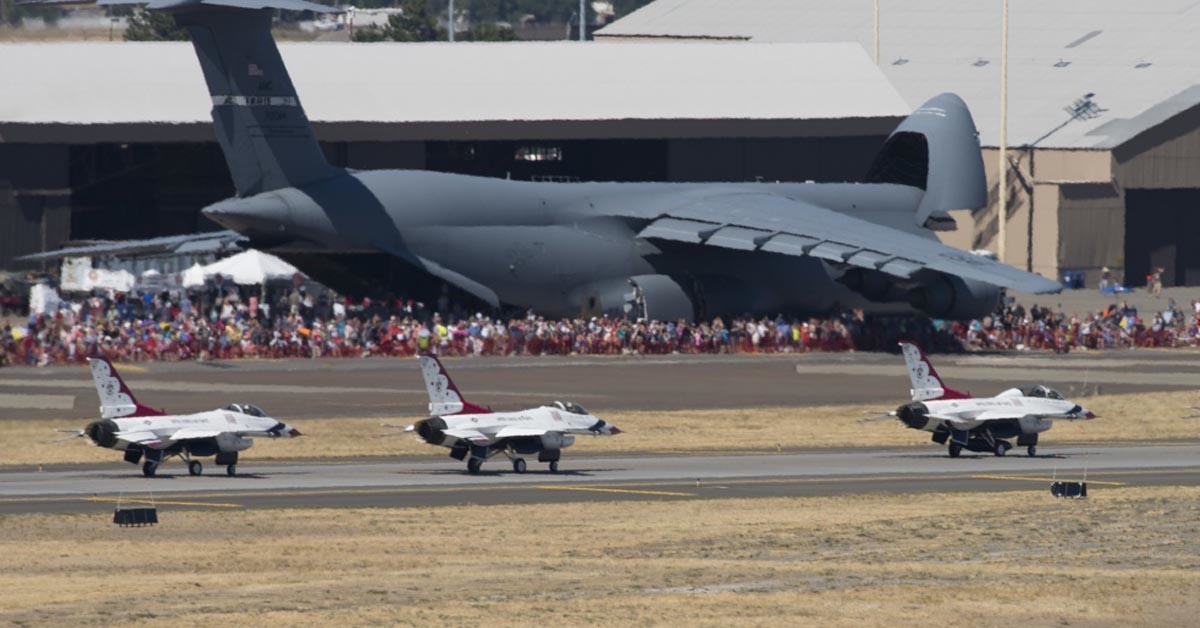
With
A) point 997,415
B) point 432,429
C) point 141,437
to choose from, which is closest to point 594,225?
point 997,415

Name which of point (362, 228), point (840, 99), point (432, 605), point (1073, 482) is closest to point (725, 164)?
point (840, 99)

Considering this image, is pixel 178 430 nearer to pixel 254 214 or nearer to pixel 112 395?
pixel 112 395

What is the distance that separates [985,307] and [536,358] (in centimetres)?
1604

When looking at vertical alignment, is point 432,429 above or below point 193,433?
above

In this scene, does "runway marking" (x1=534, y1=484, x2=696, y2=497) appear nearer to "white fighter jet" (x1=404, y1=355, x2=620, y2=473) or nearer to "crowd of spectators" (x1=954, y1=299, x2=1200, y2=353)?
"white fighter jet" (x1=404, y1=355, x2=620, y2=473)

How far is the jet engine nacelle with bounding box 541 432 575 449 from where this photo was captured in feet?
158

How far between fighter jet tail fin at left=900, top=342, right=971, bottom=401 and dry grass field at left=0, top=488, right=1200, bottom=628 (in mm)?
7854

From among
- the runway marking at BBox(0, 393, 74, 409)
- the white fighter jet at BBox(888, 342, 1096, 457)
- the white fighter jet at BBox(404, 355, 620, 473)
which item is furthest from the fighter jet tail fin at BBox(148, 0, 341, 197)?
the white fighter jet at BBox(888, 342, 1096, 457)

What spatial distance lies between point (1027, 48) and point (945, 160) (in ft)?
127

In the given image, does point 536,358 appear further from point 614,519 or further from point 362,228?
point 614,519

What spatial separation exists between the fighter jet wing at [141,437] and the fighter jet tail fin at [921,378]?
17884 millimetres

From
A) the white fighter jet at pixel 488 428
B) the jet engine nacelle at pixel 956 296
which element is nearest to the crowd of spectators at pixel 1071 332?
the jet engine nacelle at pixel 956 296

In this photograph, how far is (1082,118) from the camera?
10712 centimetres

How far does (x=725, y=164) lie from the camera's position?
9431cm
